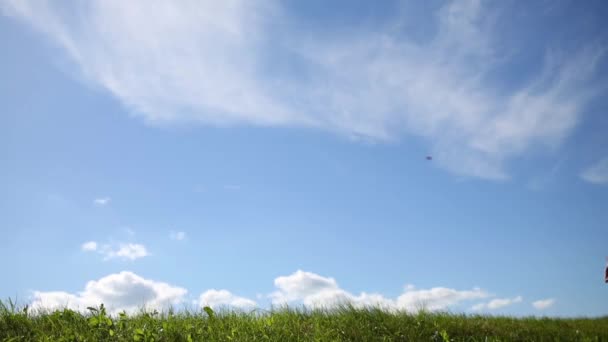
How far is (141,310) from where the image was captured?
11.6 m

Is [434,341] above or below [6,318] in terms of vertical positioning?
Answer: below

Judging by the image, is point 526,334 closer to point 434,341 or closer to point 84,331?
point 434,341

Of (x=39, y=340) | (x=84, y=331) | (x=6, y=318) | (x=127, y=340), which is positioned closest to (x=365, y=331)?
(x=127, y=340)

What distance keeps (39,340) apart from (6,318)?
1446mm

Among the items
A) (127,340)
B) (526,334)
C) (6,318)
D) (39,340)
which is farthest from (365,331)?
(6,318)

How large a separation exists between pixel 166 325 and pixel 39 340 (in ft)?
8.12

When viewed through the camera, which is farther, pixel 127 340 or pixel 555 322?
pixel 555 322

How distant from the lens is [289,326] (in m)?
10.8

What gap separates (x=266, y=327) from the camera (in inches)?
422

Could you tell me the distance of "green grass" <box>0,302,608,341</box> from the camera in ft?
33.5

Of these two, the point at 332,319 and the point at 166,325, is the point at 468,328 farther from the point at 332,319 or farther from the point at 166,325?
the point at 166,325

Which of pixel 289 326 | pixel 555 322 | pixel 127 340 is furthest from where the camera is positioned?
pixel 555 322

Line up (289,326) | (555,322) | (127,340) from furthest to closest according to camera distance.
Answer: (555,322) → (289,326) → (127,340)

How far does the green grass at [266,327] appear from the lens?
1022 cm
